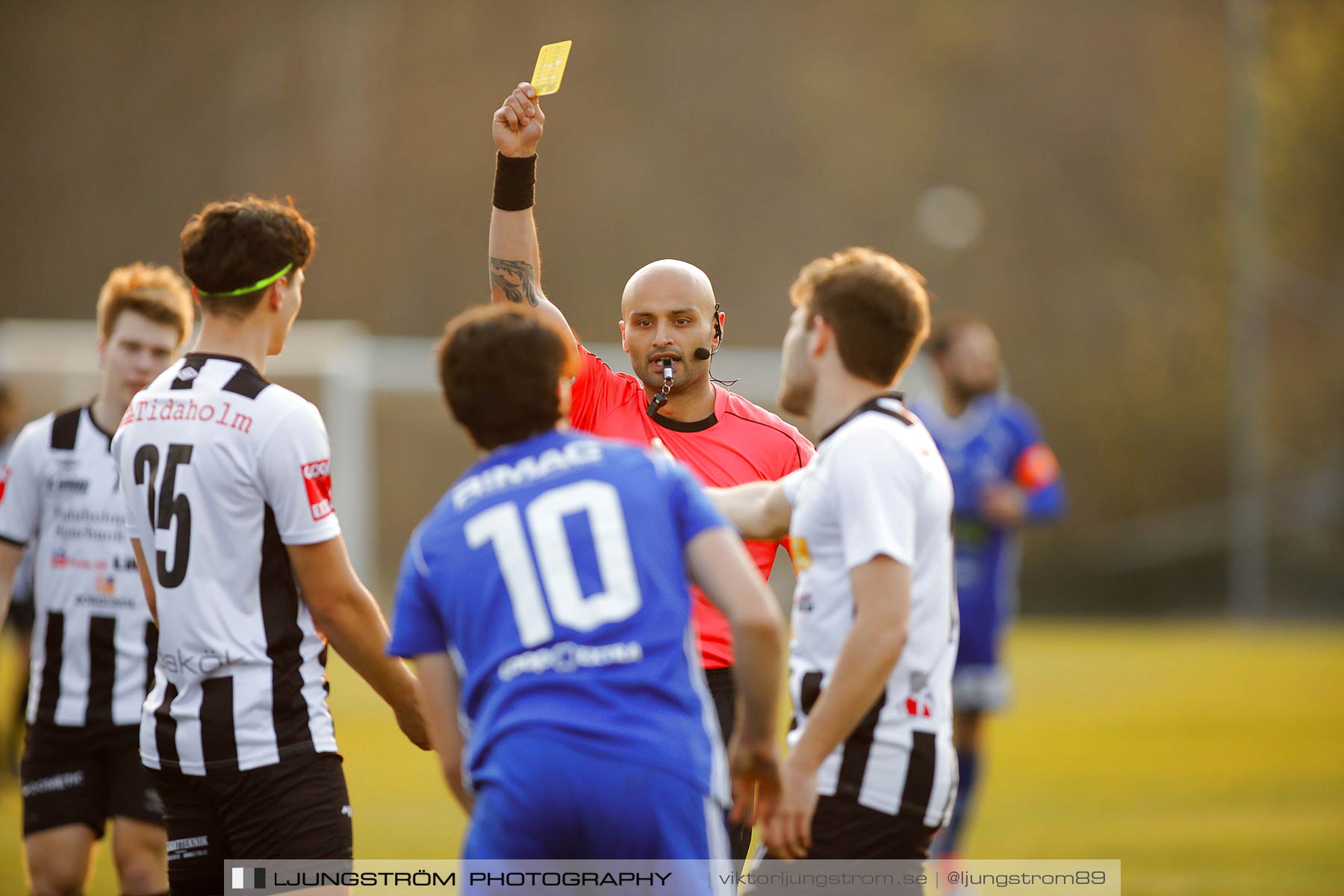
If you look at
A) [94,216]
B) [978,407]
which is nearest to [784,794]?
[978,407]

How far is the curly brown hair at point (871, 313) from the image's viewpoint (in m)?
3.35

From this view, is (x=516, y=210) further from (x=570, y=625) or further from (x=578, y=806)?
(x=578, y=806)

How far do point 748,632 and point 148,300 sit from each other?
2912 millimetres

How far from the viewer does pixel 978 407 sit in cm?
882

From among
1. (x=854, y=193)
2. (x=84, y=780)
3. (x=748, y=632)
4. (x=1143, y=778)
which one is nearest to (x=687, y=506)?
(x=748, y=632)

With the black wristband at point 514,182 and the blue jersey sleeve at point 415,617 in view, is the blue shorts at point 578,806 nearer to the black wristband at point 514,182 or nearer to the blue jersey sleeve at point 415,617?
the blue jersey sleeve at point 415,617

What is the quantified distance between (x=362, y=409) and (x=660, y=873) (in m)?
19.0

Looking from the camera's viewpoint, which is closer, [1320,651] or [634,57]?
[1320,651]

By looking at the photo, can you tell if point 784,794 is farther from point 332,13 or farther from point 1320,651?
point 332,13

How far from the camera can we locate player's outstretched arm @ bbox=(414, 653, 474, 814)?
3.01 m

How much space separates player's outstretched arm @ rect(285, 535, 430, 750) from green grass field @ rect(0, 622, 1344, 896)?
369 centimetres

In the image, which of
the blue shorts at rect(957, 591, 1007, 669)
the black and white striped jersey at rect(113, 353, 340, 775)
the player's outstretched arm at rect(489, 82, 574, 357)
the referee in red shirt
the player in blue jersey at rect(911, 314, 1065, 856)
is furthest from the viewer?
the player in blue jersey at rect(911, 314, 1065, 856)

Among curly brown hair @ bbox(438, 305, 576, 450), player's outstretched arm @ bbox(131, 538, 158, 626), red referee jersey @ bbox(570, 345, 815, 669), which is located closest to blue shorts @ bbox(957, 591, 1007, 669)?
red referee jersey @ bbox(570, 345, 815, 669)

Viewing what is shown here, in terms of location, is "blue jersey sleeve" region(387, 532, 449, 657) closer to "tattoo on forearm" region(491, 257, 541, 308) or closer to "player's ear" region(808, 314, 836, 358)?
"player's ear" region(808, 314, 836, 358)
